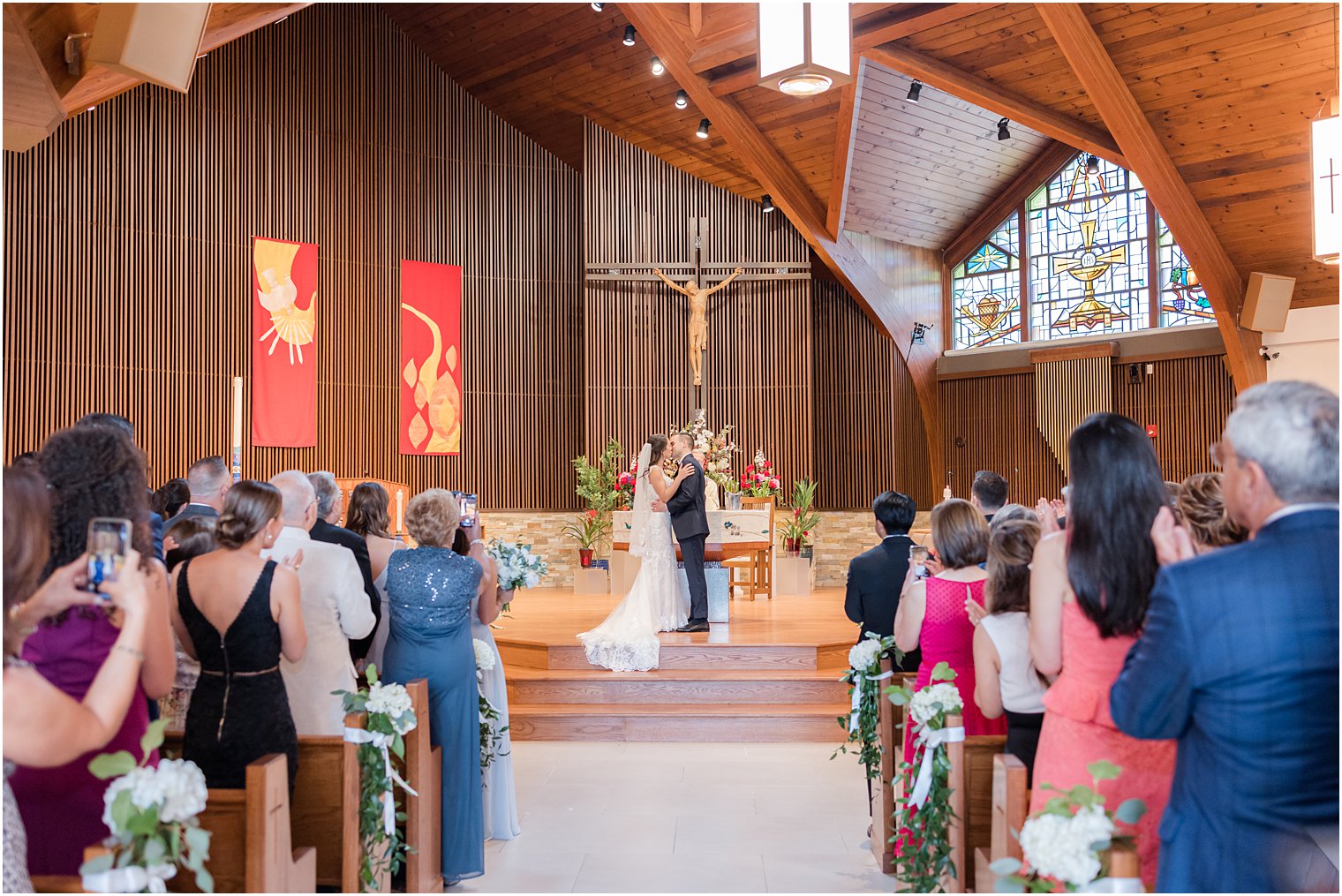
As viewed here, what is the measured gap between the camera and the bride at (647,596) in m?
7.02

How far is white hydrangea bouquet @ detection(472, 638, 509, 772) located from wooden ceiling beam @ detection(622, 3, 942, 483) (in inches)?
253

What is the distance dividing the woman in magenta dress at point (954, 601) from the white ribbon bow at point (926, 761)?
43 cm

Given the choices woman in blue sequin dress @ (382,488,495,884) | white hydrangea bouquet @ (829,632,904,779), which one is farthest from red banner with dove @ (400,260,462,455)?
white hydrangea bouquet @ (829,632,904,779)

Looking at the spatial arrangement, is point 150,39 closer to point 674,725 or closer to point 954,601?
Result: point 954,601

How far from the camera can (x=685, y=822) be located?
16.0 ft

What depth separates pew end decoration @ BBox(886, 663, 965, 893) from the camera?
124 inches

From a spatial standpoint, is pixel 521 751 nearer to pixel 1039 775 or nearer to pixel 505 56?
pixel 1039 775

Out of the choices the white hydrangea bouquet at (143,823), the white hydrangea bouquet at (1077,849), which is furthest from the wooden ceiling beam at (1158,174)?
the white hydrangea bouquet at (143,823)

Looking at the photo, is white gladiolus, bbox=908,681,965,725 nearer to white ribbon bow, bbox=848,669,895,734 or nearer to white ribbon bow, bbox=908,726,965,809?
white ribbon bow, bbox=908,726,965,809

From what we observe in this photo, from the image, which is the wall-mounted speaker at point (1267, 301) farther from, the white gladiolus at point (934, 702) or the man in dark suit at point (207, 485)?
the man in dark suit at point (207, 485)

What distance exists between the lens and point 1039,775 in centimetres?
248

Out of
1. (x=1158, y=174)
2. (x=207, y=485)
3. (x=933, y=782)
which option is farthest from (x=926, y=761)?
(x=1158, y=174)

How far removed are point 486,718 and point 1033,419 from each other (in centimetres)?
872

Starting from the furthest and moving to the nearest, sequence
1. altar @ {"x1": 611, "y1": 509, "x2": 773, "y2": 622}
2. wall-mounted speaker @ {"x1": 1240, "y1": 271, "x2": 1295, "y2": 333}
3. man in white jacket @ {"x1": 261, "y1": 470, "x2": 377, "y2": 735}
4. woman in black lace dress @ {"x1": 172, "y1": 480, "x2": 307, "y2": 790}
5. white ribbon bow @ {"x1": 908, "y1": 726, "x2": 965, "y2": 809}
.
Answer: altar @ {"x1": 611, "y1": 509, "x2": 773, "y2": 622}, wall-mounted speaker @ {"x1": 1240, "y1": 271, "x2": 1295, "y2": 333}, man in white jacket @ {"x1": 261, "y1": 470, "x2": 377, "y2": 735}, white ribbon bow @ {"x1": 908, "y1": 726, "x2": 965, "y2": 809}, woman in black lace dress @ {"x1": 172, "y1": 480, "x2": 307, "y2": 790}
